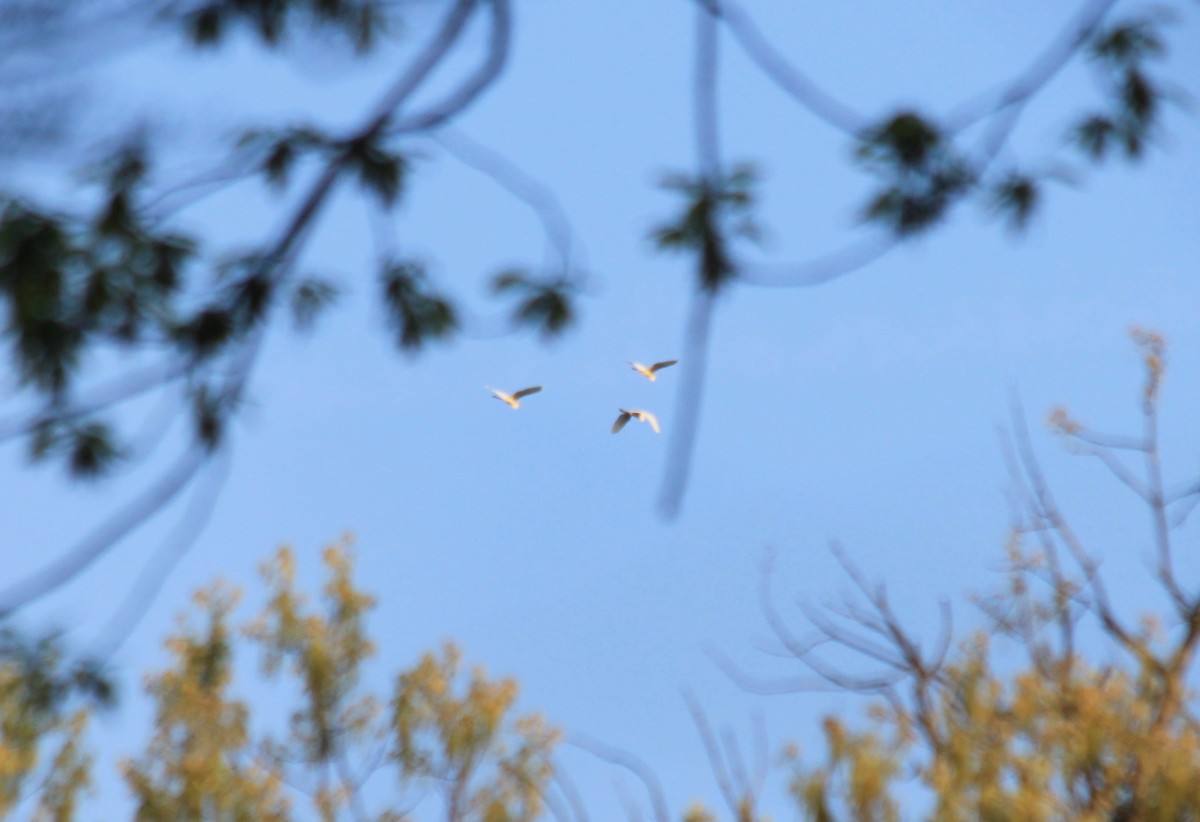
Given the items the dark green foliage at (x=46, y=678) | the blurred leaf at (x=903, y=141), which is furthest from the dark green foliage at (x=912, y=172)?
the dark green foliage at (x=46, y=678)

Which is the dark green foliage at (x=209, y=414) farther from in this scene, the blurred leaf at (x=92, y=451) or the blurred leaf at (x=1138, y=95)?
the blurred leaf at (x=1138, y=95)

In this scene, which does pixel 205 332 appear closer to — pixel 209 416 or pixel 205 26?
pixel 209 416

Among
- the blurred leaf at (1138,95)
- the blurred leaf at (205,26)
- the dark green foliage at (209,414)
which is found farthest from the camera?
the blurred leaf at (1138,95)

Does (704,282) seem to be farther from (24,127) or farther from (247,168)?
(24,127)

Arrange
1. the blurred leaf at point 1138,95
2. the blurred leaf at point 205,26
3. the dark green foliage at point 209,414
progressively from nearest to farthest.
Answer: the dark green foliage at point 209,414 → the blurred leaf at point 205,26 → the blurred leaf at point 1138,95

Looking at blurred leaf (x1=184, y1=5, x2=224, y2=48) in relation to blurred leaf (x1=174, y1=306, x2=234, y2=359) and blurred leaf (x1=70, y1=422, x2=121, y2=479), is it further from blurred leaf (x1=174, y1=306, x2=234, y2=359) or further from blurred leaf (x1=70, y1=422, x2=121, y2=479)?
blurred leaf (x1=70, y1=422, x2=121, y2=479)

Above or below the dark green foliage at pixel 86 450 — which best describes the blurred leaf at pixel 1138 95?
above

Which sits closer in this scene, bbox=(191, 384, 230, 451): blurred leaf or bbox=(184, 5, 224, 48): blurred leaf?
bbox=(191, 384, 230, 451): blurred leaf

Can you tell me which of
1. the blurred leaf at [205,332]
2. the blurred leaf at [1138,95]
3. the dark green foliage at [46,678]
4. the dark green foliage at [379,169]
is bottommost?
the dark green foliage at [46,678]

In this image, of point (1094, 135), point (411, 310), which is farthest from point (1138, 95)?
point (411, 310)

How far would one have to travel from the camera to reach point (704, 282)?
3.00 m

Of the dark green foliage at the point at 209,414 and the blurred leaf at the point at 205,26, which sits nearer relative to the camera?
the dark green foliage at the point at 209,414

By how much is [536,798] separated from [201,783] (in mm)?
3194

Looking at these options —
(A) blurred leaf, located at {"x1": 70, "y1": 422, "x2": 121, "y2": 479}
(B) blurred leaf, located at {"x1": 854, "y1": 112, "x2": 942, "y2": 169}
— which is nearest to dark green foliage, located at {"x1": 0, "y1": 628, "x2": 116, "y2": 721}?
(A) blurred leaf, located at {"x1": 70, "y1": 422, "x2": 121, "y2": 479}
